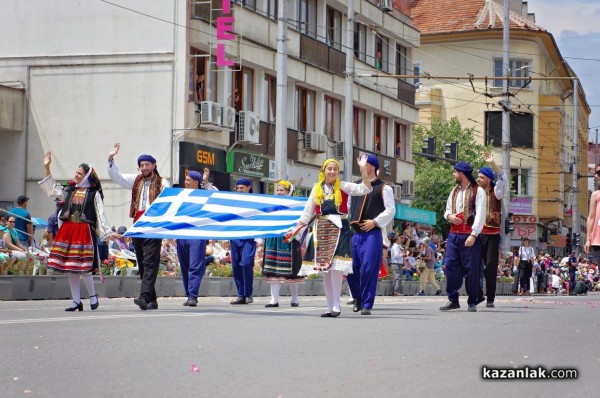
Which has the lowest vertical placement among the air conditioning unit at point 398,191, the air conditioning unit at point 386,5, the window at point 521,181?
the air conditioning unit at point 398,191

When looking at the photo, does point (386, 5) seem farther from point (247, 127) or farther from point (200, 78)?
point (200, 78)

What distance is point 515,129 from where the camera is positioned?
80062 millimetres

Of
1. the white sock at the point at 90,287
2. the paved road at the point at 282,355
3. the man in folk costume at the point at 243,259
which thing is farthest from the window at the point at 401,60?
the paved road at the point at 282,355

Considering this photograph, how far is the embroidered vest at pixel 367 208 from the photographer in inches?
638

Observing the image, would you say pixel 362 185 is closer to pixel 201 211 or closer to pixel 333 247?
pixel 333 247

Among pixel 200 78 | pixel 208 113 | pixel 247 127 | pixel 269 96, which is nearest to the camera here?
pixel 208 113

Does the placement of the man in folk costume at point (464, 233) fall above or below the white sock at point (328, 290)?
above

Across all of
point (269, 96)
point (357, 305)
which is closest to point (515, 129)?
point (269, 96)

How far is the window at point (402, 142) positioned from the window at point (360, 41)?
608cm

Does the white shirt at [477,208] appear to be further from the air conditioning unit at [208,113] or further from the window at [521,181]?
A: the window at [521,181]

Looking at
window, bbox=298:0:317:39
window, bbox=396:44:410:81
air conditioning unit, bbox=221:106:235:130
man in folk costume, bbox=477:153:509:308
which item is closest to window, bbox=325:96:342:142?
window, bbox=298:0:317:39

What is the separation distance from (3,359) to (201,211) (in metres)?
8.45

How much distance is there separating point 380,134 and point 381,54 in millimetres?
3415

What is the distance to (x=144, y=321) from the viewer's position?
14.1 m
